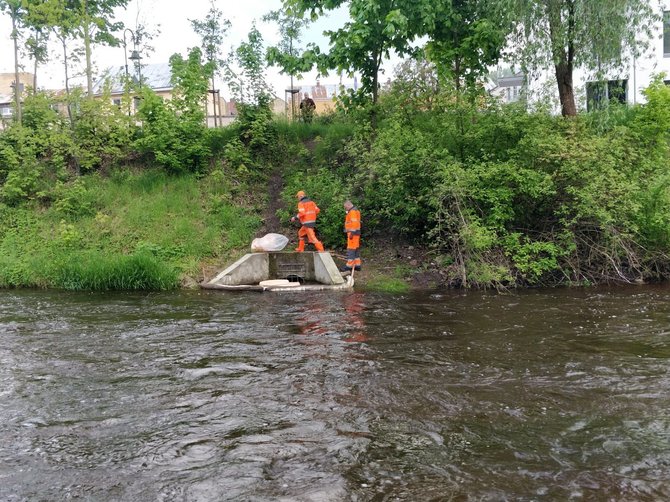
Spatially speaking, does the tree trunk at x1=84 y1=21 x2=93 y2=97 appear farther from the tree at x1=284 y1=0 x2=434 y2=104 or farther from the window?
the window

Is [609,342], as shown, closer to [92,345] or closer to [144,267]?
[92,345]

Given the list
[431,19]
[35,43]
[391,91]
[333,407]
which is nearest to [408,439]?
[333,407]

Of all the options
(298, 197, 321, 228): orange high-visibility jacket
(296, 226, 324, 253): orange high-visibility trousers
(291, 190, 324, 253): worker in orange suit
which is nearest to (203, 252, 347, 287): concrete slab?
(296, 226, 324, 253): orange high-visibility trousers

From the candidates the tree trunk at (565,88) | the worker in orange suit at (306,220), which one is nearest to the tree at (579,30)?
the tree trunk at (565,88)

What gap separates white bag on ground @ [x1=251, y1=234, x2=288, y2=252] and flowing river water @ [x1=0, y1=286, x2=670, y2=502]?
4593 millimetres

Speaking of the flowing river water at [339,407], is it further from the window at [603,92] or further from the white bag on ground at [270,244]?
the window at [603,92]

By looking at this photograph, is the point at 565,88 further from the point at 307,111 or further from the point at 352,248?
the point at 307,111

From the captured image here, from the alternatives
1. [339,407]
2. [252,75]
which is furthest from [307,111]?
[339,407]

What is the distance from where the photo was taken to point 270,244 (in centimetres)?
1528

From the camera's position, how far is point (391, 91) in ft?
60.4

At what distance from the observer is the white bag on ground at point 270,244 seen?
15.2 m

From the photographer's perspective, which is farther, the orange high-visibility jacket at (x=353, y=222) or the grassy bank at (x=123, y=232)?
the orange high-visibility jacket at (x=353, y=222)

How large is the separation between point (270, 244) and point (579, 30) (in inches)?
369

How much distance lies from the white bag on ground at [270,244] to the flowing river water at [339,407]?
15.1 feet
